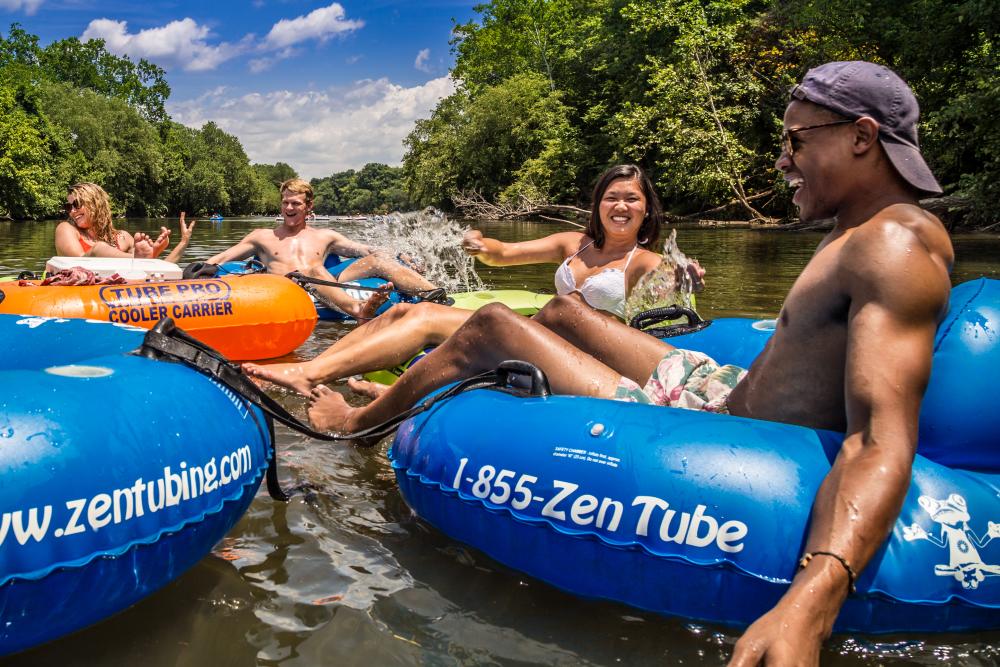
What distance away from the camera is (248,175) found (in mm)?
84438

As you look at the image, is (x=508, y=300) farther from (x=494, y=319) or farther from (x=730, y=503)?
(x=730, y=503)

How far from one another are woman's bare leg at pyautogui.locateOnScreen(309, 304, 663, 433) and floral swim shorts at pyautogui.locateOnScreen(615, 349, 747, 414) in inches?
4.0

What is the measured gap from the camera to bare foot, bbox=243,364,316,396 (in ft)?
12.0

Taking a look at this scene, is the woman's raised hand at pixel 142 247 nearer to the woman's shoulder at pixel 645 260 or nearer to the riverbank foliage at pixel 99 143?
the woman's shoulder at pixel 645 260

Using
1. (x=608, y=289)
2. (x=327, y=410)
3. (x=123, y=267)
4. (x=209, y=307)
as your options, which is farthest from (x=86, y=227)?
(x=608, y=289)

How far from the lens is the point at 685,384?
281 centimetres

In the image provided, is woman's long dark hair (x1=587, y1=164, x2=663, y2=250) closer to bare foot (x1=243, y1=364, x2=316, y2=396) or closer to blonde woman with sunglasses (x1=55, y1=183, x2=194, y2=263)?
bare foot (x1=243, y1=364, x2=316, y2=396)

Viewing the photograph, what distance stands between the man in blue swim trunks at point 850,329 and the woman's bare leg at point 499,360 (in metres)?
0.37

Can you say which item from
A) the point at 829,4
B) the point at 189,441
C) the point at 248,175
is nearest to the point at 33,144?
the point at 829,4

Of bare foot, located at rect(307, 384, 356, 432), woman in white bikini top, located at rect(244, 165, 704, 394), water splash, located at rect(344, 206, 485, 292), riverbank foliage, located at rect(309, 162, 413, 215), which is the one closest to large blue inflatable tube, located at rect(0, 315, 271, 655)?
bare foot, located at rect(307, 384, 356, 432)

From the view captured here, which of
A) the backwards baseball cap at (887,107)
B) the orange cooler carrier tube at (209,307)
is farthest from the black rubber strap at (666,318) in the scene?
the orange cooler carrier tube at (209,307)

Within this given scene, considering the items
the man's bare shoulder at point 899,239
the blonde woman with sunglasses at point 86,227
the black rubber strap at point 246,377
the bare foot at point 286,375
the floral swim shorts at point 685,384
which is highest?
the blonde woman with sunglasses at point 86,227

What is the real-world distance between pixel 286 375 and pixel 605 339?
158 centimetres

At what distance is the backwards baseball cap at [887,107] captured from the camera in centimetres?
200
